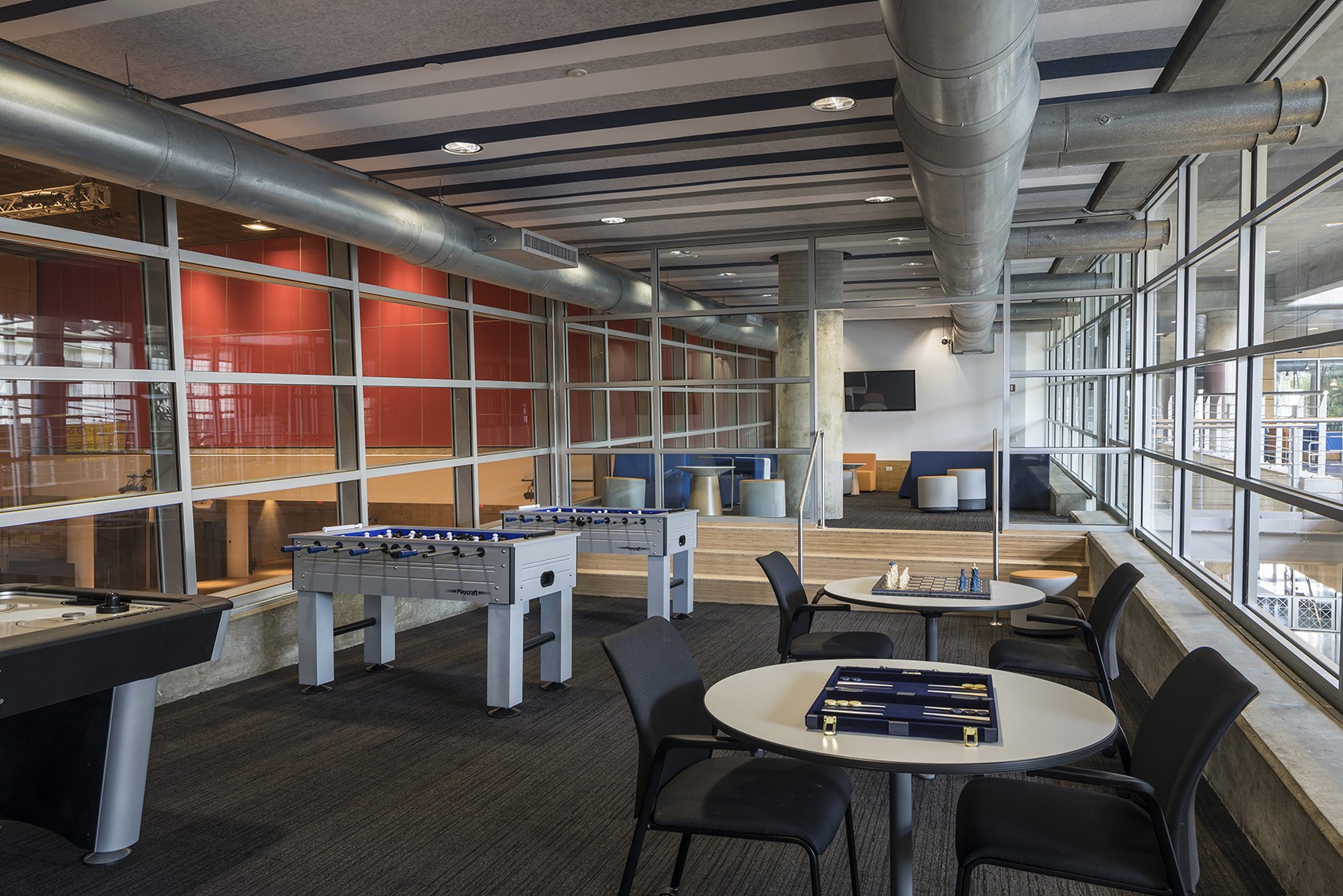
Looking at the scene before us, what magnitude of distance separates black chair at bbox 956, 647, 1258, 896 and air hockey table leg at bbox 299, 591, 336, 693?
4.04 metres

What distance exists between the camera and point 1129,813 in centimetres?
253

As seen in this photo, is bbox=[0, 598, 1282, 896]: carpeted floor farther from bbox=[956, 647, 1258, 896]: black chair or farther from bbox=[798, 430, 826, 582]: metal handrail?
bbox=[798, 430, 826, 582]: metal handrail

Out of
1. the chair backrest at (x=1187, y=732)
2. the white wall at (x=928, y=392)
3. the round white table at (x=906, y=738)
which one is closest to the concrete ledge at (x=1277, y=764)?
the chair backrest at (x=1187, y=732)

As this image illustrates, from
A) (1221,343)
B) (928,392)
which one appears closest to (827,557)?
(1221,343)

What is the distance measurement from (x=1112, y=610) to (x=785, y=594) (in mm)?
1521

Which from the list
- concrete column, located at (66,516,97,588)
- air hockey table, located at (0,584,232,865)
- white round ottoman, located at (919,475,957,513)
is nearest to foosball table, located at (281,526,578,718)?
concrete column, located at (66,516,97,588)

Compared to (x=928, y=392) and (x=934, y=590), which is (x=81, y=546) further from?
(x=928, y=392)

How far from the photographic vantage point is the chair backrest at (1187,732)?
7.38 ft

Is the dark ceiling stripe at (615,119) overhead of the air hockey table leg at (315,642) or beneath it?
overhead

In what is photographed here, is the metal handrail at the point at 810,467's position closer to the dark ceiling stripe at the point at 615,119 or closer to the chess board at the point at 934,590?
the chess board at the point at 934,590

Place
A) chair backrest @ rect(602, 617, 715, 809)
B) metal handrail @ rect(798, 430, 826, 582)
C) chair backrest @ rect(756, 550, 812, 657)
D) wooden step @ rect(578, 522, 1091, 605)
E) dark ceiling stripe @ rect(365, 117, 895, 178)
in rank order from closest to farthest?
chair backrest @ rect(602, 617, 715, 809) < chair backrest @ rect(756, 550, 812, 657) < dark ceiling stripe @ rect(365, 117, 895, 178) < wooden step @ rect(578, 522, 1091, 605) < metal handrail @ rect(798, 430, 826, 582)

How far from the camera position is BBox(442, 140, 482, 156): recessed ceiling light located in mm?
5562

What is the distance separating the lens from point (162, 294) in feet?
17.5

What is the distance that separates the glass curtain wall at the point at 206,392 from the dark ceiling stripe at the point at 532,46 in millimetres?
1048
